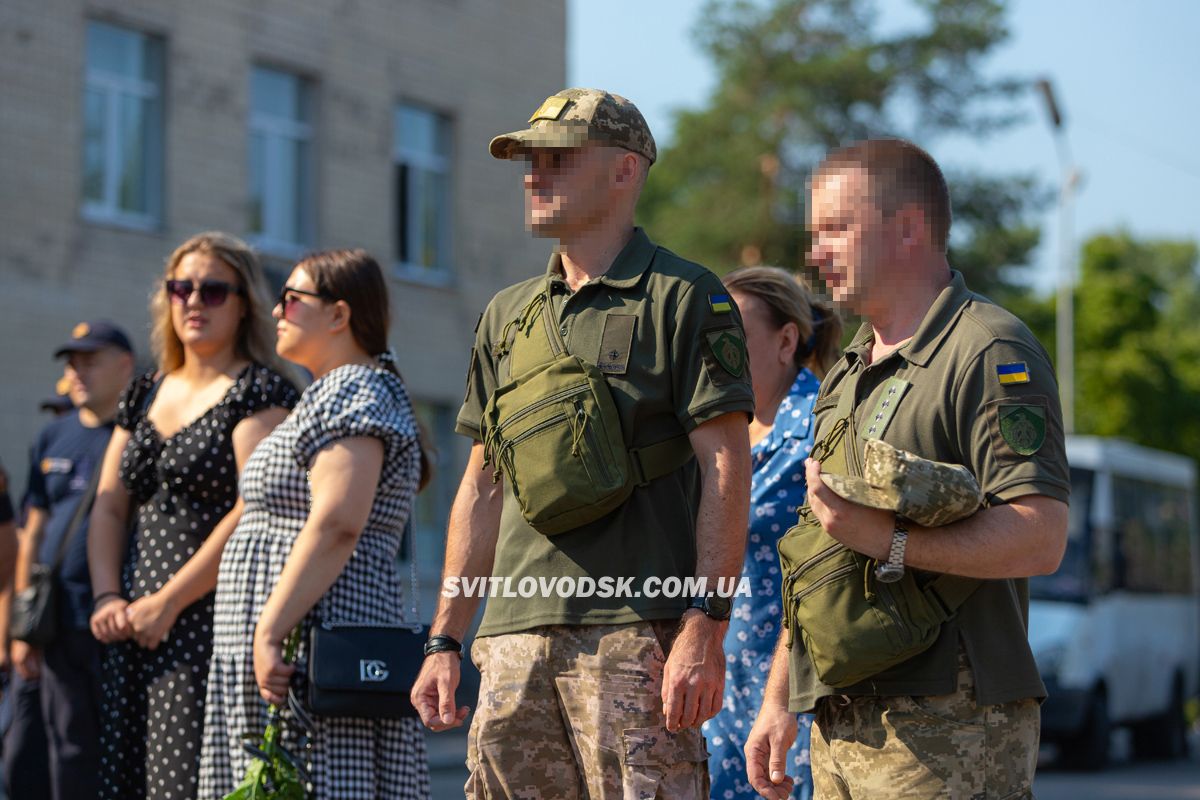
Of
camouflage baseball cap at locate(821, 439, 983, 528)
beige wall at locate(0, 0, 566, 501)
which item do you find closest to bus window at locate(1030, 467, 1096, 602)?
beige wall at locate(0, 0, 566, 501)

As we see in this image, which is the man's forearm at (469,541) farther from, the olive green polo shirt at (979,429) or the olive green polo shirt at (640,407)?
the olive green polo shirt at (979,429)

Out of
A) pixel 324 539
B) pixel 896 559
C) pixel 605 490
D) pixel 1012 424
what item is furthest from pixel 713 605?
pixel 324 539

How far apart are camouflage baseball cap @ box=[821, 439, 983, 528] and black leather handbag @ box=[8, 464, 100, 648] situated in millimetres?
4140

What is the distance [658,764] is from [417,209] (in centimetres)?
1869

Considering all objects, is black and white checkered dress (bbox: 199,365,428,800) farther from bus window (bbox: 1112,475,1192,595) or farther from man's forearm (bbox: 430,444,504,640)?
bus window (bbox: 1112,475,1192,595)

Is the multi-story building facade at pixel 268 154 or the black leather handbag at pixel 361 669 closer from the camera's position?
the black leather handbag at pixel 361 669

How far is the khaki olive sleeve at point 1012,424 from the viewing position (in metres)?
3.18

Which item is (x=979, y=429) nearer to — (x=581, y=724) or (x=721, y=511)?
(x=721, y=511)

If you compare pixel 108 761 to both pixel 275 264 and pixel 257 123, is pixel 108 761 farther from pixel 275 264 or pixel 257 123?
pixel 257 123

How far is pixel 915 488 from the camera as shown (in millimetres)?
3076

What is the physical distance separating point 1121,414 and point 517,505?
4380 centimetres

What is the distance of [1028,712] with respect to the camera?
3287mm

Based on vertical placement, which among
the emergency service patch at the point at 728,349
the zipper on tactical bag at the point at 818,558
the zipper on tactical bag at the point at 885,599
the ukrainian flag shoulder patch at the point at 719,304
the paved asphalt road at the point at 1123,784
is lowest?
the paved asphalt road at the point at 1123,784

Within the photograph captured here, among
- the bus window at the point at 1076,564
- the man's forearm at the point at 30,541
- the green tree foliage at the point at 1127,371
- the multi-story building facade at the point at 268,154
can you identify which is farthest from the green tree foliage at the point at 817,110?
the man's forearm at the point at 30,541
